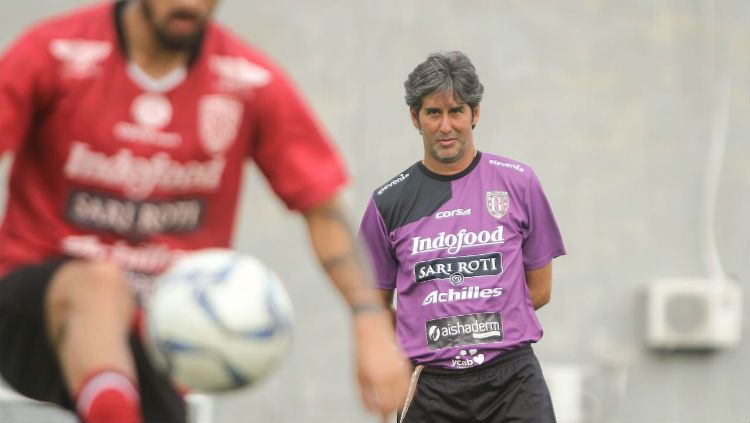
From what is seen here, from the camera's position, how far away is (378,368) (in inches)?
161

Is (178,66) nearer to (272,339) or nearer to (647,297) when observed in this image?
(272,339)

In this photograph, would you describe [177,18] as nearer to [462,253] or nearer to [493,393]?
[462,253]

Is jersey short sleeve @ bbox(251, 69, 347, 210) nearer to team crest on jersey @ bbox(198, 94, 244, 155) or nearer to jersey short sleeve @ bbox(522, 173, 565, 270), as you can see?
team crest on jersey @ bbox(198, 94, 244, 155)

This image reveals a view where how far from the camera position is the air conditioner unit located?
30.7 feet

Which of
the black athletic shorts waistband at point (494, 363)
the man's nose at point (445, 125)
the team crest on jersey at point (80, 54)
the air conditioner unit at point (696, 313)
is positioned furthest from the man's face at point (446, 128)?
the air conditioner unit at point (696, 313)

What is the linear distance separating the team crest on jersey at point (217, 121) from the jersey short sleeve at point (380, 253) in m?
2.05

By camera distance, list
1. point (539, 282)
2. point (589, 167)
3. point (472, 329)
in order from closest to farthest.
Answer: point (472, 329) → point (539, 282) → point (589, 167)

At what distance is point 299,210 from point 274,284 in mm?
328

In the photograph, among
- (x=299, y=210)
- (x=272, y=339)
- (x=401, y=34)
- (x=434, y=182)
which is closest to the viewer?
(x=272, y=339)

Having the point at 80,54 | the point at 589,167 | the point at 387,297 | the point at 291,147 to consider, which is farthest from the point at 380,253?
the point at 589,167

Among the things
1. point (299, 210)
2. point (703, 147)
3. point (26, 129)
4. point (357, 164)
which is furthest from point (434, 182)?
point (703, 147)

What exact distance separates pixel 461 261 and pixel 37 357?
2.20 metres

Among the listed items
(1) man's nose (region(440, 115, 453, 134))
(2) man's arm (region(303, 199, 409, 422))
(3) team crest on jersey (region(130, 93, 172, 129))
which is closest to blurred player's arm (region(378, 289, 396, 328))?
(1) man's nose (region(440, 115, 453, 134))

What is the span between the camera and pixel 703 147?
9.59 m
